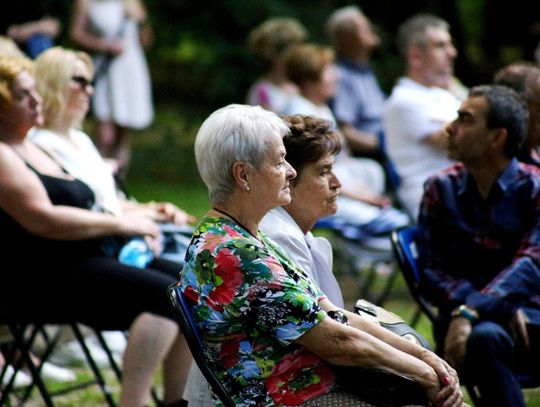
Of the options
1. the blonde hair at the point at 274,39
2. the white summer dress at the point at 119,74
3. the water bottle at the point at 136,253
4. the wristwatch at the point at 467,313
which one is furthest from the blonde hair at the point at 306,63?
the wristwatch at the point at 467,313

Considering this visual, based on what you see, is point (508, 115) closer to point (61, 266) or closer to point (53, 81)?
point (61, 266)

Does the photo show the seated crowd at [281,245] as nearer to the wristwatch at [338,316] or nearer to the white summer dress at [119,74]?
the wristwatch at [338,316]

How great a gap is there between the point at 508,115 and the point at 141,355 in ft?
5.77

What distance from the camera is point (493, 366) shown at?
4113mm

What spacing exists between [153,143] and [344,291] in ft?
20.0

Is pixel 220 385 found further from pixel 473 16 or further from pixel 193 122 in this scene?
pixel 473 16

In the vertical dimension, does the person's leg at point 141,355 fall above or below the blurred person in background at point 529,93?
below

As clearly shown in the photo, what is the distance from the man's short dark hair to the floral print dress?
1.55 metres

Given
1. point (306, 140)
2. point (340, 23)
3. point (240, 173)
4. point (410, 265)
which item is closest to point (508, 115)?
point (410, 265)

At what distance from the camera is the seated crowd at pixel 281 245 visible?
3.14 metres

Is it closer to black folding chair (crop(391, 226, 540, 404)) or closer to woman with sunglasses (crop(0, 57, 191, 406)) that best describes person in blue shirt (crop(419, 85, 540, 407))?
black folding chair (crop(391, 226, 540, 404))

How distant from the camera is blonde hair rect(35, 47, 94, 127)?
17.1 ft

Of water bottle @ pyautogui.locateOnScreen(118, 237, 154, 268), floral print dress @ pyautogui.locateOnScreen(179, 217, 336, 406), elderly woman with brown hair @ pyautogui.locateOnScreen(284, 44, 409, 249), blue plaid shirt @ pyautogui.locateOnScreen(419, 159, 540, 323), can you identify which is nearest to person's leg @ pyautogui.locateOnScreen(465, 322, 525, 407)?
blue plaid shirt @ pyautogui.locateOnScreen(419, 159, 540, 323)

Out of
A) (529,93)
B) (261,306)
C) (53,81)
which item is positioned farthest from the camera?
(53,81)
